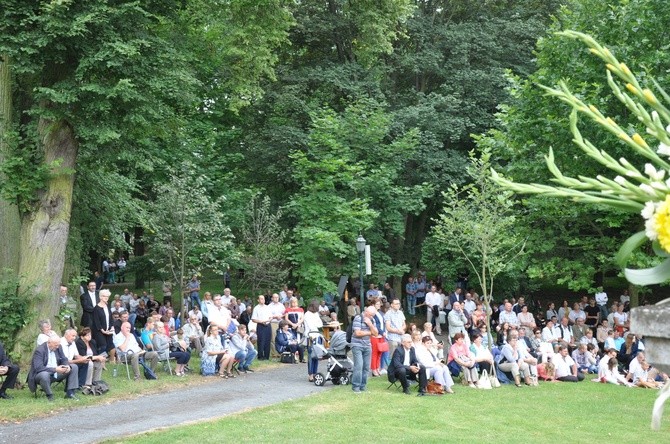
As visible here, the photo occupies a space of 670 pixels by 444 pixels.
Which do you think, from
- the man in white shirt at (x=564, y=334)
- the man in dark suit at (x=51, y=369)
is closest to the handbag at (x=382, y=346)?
the man in white shirt at (x=564, y=334)

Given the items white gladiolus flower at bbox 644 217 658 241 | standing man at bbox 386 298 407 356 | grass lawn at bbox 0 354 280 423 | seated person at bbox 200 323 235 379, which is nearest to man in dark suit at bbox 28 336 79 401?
grass lawn at bbox 0 354 280 423

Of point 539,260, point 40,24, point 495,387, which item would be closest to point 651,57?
point 539,260

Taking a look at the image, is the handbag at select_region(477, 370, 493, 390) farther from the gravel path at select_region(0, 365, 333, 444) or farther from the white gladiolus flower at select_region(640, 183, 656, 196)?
the white gladiolus flower at select_region(640, 183, 656, 196)

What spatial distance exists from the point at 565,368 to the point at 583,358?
5.12ft

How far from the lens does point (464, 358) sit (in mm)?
19031

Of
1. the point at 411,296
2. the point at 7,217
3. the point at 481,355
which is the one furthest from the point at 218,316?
the point at 411,296

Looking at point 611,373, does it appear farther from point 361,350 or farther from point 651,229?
point 651,229

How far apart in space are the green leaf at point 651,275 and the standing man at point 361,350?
13713 millimetres

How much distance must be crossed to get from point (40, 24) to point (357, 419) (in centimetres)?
932

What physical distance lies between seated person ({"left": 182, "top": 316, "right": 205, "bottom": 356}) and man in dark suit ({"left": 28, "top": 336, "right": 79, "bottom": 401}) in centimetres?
529

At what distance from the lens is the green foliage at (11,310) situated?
16.7 meters

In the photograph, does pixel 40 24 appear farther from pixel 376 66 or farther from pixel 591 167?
pixel 376 66

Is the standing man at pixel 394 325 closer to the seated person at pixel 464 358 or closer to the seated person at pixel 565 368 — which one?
the seated person at pixel 464 358

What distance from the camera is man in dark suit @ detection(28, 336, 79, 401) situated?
14953 mm
